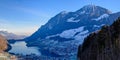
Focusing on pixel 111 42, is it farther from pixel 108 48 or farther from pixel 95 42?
pixel 95 42

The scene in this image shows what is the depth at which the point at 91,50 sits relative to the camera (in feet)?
116

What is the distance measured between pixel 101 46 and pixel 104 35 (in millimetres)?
1111

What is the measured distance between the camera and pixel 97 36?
34.5 m

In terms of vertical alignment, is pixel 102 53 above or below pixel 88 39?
below

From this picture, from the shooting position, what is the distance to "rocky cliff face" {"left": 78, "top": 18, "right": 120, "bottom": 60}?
31.0 meters

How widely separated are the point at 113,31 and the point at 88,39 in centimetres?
587

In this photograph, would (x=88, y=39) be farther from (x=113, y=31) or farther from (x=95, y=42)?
(x=113, y=31)

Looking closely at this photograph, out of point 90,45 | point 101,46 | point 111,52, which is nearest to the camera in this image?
point 111,52

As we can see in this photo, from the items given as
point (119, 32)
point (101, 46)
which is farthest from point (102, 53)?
point (119, 32)

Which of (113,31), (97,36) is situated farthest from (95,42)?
(113,31)

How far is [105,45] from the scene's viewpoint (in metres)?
32.4

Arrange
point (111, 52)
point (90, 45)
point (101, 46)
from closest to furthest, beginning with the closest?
point (111, 52)
point (101, 46)
point (90, 45)

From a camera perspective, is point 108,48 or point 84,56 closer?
point 108,48

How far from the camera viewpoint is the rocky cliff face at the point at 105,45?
3102 centimetres
